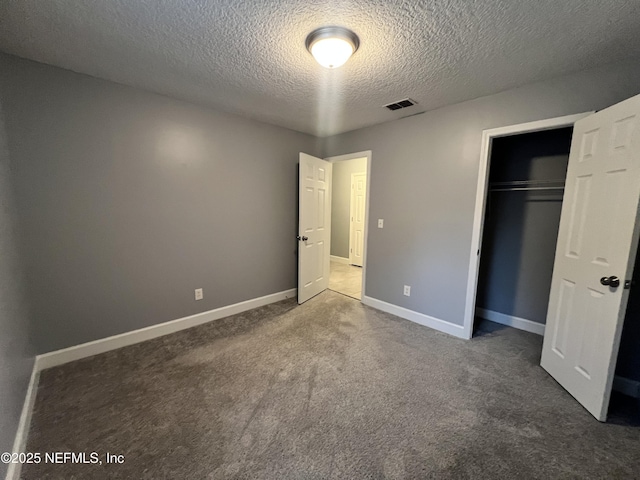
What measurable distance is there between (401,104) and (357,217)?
3329mm

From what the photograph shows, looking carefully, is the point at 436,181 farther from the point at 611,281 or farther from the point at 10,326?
the point at 10,326

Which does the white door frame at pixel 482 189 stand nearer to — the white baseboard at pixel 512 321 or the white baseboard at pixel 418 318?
the white baseboard at pixel 418 318

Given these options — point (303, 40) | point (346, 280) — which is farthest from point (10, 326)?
point (346, 280)

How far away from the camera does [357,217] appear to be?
5.82 meters

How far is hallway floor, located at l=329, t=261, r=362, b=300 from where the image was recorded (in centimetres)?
409

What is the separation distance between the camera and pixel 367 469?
4.33ft

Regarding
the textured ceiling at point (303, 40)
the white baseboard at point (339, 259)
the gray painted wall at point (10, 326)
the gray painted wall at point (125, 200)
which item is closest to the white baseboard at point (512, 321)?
the textured ceiling at point (303, 40)

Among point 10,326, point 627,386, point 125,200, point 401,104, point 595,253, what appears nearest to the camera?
point 10,326

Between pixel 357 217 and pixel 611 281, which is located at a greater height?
pixel 357 217

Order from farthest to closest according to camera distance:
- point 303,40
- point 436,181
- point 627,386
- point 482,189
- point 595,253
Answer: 1. point 436,181
2. point 482,189
3. point 627,386
4. point 595,253
5. point 303,40

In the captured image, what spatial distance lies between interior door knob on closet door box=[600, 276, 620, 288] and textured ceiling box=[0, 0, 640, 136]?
1.48 meters

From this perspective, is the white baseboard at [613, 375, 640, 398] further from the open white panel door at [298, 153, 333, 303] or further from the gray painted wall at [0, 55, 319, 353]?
the gray painted wall at [0, 55, 319, 353]

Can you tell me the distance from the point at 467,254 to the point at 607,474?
5.56 feet

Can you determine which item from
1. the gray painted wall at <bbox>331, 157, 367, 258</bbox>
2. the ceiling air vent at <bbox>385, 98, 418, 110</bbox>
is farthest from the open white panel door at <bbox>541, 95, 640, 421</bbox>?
the gray painted wall at <bbox>331, 157, 367, 258</bbox>
